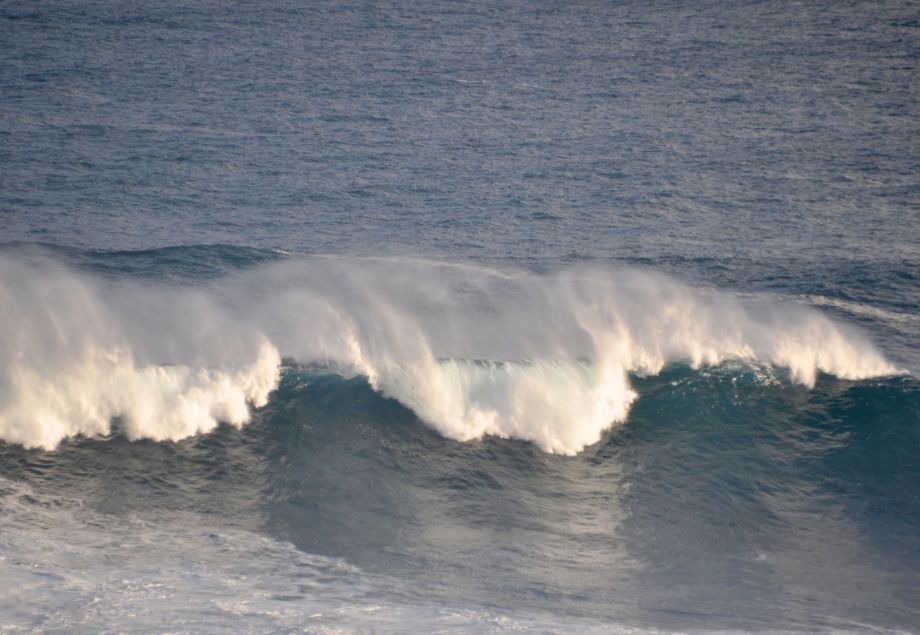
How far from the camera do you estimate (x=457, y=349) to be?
18.4m

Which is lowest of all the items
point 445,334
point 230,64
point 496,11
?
point 445,334

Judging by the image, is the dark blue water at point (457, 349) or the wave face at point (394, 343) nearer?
the dark blue water at point (457, 349)

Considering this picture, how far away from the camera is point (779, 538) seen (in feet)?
45.6

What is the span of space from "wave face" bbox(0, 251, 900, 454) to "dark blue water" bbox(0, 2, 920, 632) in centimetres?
8

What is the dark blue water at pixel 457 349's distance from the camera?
12.6m

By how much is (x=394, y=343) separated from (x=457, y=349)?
4.07 feet

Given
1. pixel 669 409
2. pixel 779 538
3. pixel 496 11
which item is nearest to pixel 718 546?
pixel 779 538

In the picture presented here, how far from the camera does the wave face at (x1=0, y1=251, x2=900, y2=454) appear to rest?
628 inches

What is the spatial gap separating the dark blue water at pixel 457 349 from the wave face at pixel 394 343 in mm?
76

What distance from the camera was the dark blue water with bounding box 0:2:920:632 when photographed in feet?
41.4

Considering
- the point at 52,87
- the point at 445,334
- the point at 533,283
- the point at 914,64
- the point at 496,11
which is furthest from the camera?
the point at 496,11

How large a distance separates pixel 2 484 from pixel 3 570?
2.83m

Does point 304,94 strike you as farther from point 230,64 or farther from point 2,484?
point 2,484

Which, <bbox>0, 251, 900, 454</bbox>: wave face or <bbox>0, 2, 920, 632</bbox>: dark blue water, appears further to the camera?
<bbox>0, 251, 900, 454</bbox>: wave face
